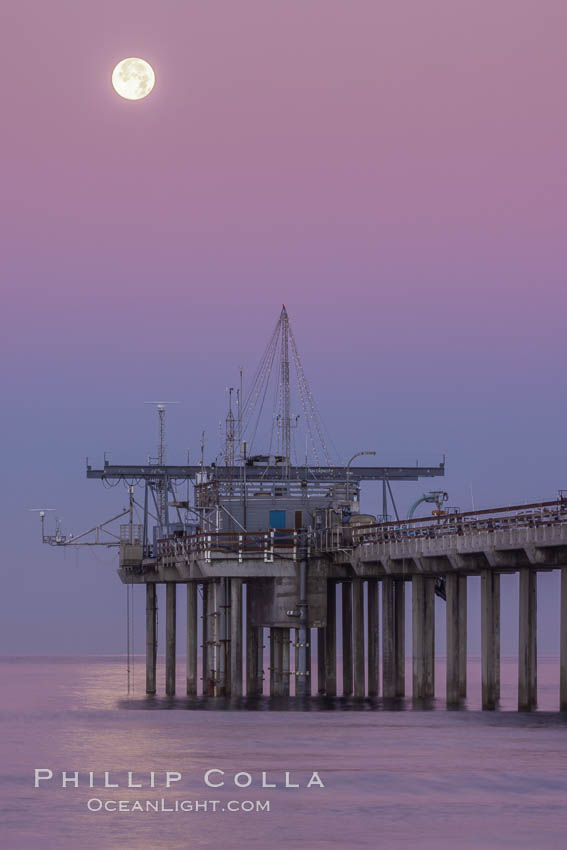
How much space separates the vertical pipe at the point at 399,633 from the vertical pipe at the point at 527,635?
40.8 ft

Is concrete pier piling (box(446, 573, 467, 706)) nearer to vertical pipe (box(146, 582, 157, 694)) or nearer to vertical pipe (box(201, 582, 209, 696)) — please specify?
vertical pipe (box(201, 582, 209, 696))

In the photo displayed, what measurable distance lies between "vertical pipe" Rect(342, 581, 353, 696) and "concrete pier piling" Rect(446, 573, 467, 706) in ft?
51.7

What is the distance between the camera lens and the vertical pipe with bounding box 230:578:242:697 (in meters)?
76.9

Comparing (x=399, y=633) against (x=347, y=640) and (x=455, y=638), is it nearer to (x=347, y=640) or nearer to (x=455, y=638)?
(x=347, y=640)

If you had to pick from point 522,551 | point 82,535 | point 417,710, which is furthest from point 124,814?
point 82,535

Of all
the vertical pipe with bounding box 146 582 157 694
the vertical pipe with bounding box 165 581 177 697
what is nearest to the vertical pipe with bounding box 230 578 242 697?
the vertical pipe with bounding box 165 581 177 697

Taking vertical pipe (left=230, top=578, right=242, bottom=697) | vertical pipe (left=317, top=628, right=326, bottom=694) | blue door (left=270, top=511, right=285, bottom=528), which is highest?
blue door (left=270, top=511, right=285, bottom=528)

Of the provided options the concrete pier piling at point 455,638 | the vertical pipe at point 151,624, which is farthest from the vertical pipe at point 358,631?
the vertical pipe at point 151,624

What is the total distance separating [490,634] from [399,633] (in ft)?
43.8

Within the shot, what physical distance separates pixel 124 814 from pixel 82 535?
62.8 metres

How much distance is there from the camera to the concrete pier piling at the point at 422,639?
235ft

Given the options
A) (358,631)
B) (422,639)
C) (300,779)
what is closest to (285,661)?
(358,631)

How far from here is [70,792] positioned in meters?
47.6

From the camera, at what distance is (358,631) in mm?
Result: 80875
